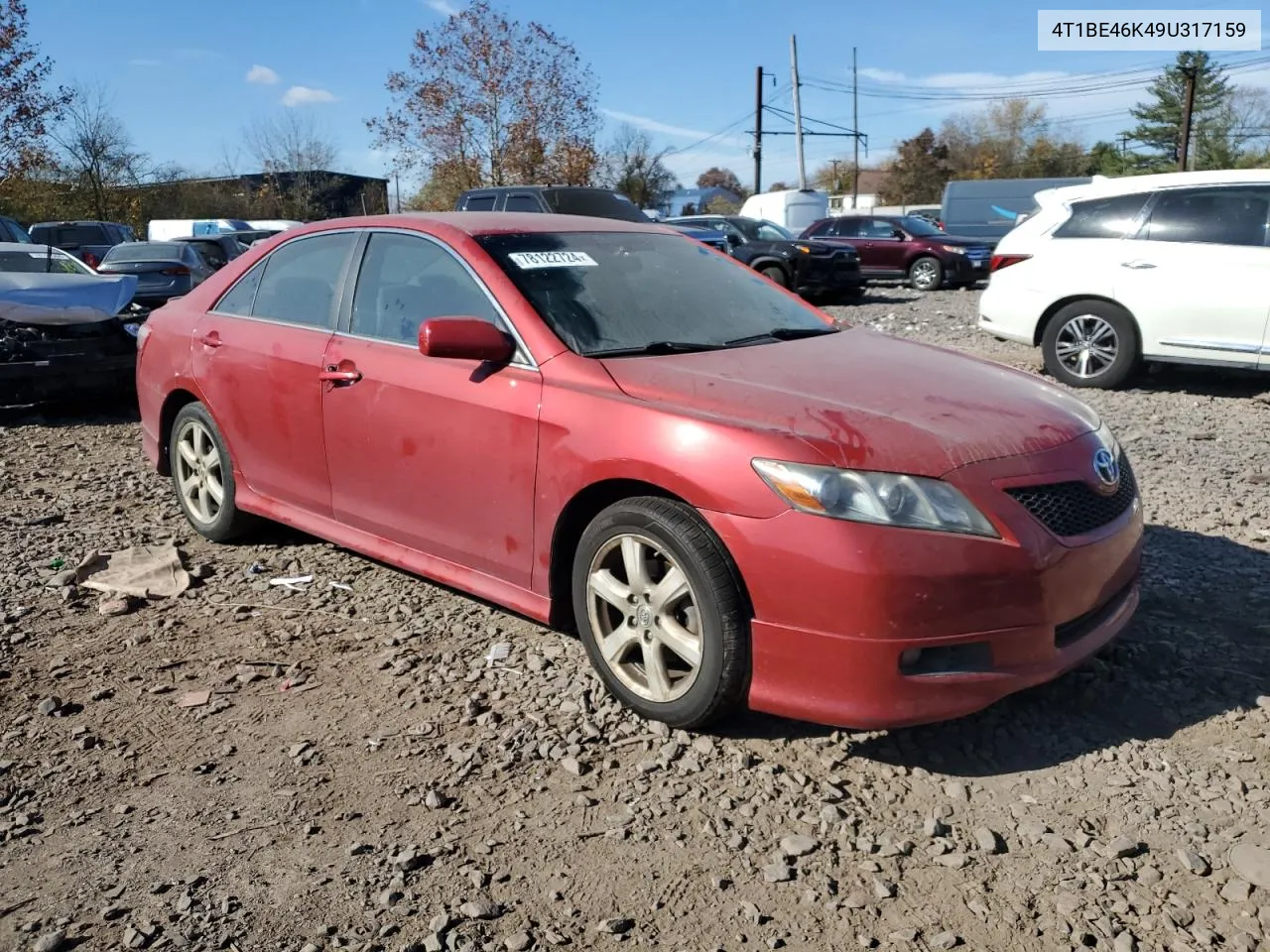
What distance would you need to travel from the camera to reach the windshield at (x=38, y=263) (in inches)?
353

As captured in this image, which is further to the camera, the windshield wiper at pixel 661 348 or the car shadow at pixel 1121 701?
the windshield wiper at pixel 661 348

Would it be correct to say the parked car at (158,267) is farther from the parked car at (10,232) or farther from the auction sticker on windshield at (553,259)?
the auction sticker on windshield at (553,259)

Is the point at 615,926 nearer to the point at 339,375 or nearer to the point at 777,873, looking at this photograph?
the point at 777,873

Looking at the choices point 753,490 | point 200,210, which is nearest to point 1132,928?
point 753,490

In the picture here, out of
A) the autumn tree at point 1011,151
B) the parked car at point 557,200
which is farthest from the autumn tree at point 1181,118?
the parked car at point 557,200

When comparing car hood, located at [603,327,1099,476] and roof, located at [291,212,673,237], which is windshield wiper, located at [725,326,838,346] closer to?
car hood, located at [603,327,1099,476]

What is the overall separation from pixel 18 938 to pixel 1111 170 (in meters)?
67.3

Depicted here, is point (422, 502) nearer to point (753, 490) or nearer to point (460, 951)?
point (753, 490)

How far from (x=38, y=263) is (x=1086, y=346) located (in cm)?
885

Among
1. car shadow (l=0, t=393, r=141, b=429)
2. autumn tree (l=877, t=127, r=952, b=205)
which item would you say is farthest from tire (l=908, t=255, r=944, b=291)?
autumn tree (l=877, t=127, r=952, b=205)

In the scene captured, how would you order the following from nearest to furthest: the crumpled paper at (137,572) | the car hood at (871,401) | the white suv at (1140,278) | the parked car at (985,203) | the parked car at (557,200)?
the car hood at (871,401)
the crumpled paper at (137,572)
the white suv at (1140,278)
the parked car at (557,200)
the parked car at (985,203)

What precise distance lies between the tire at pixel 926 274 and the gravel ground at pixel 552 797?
16.9 meters

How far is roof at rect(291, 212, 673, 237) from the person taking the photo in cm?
411

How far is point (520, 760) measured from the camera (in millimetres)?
3188
